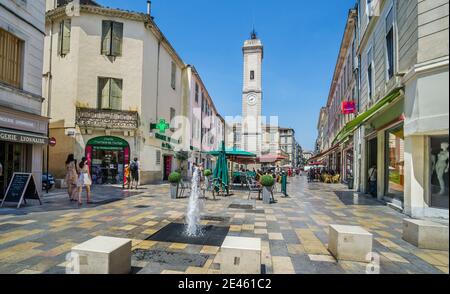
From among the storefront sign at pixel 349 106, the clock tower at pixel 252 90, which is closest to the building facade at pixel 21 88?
the storefront sign at pixel 349 106

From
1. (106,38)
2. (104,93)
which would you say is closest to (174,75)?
(106,38)

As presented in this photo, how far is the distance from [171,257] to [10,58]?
1036cm

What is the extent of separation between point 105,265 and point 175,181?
8639mm

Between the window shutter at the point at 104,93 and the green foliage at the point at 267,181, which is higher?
the window shutter at the point at 104,93

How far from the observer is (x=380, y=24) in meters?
11.8

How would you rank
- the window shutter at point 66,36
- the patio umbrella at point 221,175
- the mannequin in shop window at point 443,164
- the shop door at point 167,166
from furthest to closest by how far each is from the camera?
the shop door at point 167,166
the window shutter at point 66,36
the patio umbrella at point 221,175
the mannequin in shop window at point 443,164

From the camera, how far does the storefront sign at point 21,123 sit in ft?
29.8

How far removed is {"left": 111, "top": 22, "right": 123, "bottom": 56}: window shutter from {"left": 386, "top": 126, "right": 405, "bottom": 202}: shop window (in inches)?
646

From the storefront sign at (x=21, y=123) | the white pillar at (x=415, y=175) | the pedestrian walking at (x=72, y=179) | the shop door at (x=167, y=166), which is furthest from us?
the shop door at (x=167, y=166)

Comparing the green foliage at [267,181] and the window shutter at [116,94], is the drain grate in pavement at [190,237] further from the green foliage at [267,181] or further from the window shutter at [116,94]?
the window shutter at [116,94]

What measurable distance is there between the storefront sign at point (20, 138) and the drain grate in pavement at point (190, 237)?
6.56 meters

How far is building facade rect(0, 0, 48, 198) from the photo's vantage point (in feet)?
31.1

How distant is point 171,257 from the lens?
4480mm

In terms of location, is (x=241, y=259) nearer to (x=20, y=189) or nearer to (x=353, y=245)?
(x=353, y=245)
